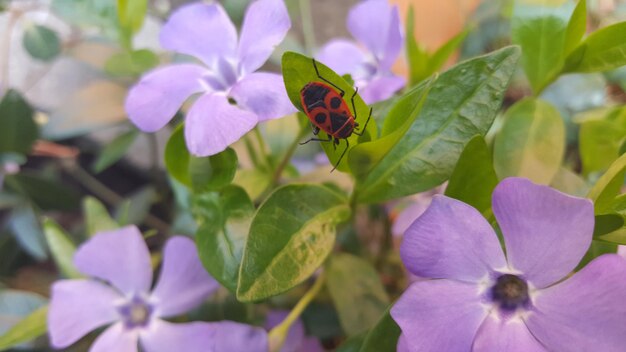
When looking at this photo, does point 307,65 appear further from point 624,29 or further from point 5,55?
point 5,55

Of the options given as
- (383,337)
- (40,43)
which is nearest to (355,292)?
(383,337)

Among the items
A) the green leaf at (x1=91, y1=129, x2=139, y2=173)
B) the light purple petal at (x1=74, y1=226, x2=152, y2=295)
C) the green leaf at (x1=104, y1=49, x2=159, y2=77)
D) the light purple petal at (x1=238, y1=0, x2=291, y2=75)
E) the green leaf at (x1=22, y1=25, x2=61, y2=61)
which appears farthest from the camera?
the green leaf at (x1=22, y1=25, x2=61, y2=61)

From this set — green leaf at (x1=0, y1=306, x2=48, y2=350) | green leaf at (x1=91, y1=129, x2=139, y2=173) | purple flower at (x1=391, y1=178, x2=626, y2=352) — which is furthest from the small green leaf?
green leaf at (x1=91, y1=129, x2=139, y2=173)

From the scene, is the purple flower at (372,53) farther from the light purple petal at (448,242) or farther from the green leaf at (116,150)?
the green leaf at (116,150)

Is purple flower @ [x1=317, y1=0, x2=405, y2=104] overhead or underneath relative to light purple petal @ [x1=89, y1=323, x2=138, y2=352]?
overhead

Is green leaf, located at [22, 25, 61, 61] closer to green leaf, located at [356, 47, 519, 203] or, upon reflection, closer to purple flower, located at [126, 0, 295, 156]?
purple flower, located at [126, 0, 295, 156]

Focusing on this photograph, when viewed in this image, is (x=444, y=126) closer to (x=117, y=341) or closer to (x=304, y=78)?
(x=304, y=78)
